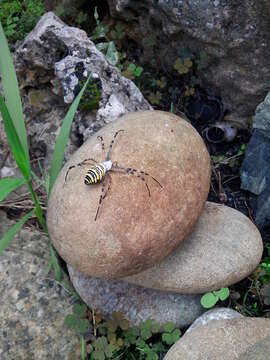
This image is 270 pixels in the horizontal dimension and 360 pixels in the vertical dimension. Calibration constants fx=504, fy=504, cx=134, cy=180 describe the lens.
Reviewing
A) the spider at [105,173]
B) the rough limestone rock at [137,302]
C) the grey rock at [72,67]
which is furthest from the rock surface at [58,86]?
the rough limestone rock at [137,302]

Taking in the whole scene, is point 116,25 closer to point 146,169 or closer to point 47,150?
point 47,150

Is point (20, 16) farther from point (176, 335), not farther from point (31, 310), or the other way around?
point (176, 335)

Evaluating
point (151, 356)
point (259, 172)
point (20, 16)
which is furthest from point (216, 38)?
point (151, 356)

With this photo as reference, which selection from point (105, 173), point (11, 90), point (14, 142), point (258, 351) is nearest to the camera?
point (258, 351)

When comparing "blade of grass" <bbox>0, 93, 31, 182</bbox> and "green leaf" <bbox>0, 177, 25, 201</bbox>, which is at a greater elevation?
"blade of grass" <bbox>0, 93, 31, 182</bbox>

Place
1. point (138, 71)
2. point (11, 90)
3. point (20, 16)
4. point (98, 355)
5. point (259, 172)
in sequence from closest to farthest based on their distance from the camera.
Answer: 1. point (98, 355)
2. point (11, 90)
3. point (259, 172)
4. point (138, 71)
5. point (20, 16)

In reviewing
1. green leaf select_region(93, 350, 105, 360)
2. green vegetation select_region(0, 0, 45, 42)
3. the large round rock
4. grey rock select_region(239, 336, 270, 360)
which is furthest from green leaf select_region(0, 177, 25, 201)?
green vegetation select_region(0, 0, 45, 42)

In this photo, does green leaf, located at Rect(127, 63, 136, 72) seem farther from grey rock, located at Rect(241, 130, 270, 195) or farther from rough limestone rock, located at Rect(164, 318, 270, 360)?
rough limestone rock, located at Rect(164, 318, 270, 360)
